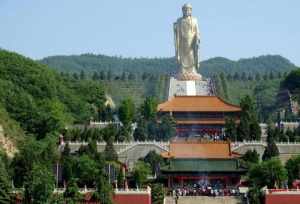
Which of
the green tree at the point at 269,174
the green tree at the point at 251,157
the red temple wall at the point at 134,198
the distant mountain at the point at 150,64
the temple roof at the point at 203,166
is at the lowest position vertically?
the red temple wall at the point at 134,198

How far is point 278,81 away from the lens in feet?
197

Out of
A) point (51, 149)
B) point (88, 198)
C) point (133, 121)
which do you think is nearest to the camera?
point (88, 198)

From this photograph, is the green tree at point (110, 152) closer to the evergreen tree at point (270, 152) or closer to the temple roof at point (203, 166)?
the temple roof at point (203, 166)

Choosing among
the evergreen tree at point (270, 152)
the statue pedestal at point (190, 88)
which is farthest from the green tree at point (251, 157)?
the statue pedestal at point (190, 88)

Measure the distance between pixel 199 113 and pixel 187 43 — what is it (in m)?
10.9

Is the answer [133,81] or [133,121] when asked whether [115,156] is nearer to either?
[133,121]

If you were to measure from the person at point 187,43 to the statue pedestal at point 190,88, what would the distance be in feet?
1.38

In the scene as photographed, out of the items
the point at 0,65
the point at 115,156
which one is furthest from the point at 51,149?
the point at 0,65

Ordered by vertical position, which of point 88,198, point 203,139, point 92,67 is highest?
point 92,67

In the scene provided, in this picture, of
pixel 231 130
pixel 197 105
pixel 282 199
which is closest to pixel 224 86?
pixel 197 105

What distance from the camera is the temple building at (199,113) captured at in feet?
139

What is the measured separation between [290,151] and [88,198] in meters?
10.6

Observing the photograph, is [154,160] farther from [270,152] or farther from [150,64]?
[150,64]

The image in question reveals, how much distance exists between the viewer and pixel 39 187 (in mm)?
27156
